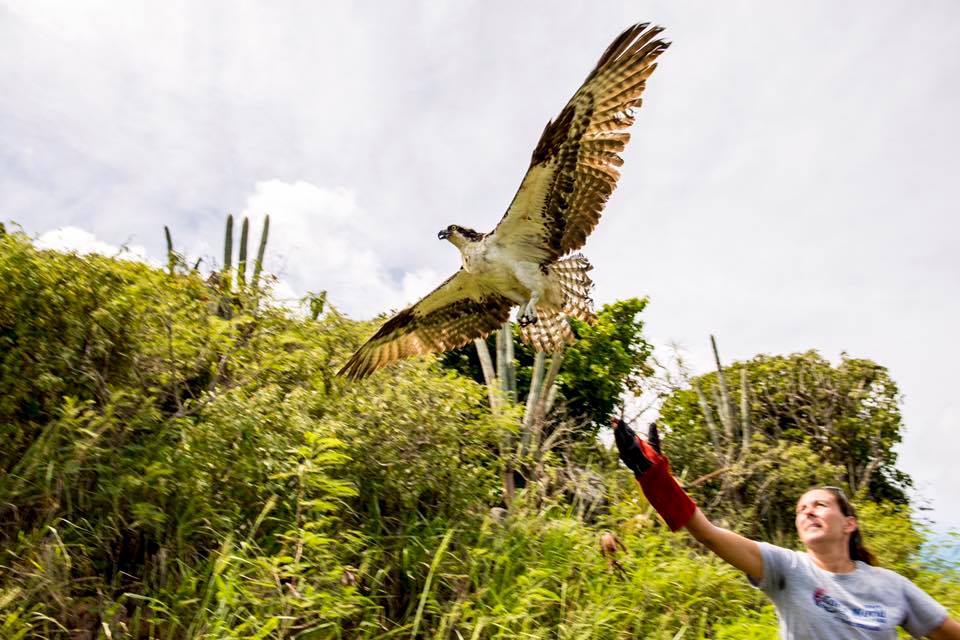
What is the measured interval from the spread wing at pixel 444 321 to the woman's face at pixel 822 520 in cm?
400

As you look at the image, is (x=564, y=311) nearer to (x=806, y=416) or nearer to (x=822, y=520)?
(x=822, y=520)

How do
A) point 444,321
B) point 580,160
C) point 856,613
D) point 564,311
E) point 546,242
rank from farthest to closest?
point 444,321 → point 564,311 → point 546,242 → point 580,160 → point 856,613

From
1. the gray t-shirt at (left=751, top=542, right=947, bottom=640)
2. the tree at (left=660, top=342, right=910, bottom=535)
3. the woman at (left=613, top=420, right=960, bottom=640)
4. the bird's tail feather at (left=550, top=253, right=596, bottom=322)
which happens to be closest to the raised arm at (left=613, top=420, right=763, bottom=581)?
the woman at (left=613, top=420, right=960, bottom=640)

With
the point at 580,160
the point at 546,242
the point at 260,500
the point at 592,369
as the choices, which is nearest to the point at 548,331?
the point at 546,242

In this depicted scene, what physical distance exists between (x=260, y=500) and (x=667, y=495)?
3.02 metres

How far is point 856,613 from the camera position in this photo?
1779 mm

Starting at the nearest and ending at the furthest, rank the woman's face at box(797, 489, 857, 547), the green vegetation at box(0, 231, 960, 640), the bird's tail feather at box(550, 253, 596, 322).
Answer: the woman's face at box(797, 489, 857, 547) → the green vegetation at box(0, 231, 960, 640) → the bird's tail feather at box(550, 253, 596, 322)

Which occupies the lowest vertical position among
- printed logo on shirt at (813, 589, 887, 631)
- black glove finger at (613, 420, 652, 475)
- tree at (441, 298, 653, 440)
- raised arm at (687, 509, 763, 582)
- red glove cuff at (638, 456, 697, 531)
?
printed logo on shirt at (813, 589, 887, 631)

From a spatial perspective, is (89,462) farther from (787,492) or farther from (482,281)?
(787,492)

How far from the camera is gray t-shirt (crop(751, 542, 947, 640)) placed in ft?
5.79

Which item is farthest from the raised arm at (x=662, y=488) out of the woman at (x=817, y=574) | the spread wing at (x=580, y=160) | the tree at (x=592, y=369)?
the tree at (x=592, y=369)

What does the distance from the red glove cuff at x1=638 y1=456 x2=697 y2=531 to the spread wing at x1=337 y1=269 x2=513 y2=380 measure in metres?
3.96

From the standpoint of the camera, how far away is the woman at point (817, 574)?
178 cm

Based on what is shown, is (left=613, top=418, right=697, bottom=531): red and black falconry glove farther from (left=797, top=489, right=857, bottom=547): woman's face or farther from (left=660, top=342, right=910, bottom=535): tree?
(left=660, top=342, right=910, bottom=535): tree
